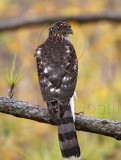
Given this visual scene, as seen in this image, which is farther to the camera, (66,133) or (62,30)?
(62,30)

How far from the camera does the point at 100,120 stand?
4859 millimetres

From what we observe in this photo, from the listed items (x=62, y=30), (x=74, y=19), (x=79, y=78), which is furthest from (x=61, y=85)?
(x=79, y=78)

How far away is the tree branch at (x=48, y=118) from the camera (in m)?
4.82

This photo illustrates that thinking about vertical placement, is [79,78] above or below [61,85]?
below

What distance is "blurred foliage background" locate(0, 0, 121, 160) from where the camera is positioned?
8086 millimetres

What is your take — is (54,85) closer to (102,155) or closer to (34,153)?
(34,153)

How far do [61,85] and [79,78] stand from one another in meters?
6.41

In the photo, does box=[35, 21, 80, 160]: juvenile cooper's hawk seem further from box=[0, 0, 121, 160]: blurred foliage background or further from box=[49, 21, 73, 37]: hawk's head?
box=[0, 0, 121, 160]: blurred foliage background

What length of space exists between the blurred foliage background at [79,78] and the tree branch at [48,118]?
177 cm

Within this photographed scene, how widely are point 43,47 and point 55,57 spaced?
257mm

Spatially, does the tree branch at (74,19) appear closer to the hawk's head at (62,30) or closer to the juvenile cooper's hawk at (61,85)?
the hawk's head at (62,30)

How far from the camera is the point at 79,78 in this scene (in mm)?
11680

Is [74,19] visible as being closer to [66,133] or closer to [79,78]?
[79,78]

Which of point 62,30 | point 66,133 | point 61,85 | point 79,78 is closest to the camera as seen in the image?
point 66,133
